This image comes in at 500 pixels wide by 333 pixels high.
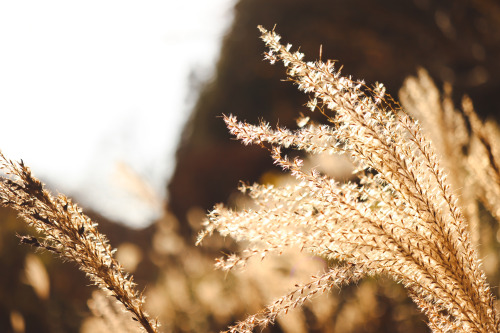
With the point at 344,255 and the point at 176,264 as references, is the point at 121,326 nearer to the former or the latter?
the point at 344,255

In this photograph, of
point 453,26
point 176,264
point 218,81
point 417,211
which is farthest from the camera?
point 218,81

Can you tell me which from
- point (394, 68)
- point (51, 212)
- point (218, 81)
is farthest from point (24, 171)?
point (218, 81)

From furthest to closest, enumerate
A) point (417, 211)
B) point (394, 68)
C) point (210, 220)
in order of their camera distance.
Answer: point (394, 68) < point (210, 220) < point (417, 211)

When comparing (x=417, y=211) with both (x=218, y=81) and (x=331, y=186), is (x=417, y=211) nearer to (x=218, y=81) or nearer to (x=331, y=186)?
(x=331, y=186)

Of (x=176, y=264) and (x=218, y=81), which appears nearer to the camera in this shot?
(x=176, y=264)

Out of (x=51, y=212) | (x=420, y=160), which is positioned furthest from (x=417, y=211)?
(x=51, y=212)

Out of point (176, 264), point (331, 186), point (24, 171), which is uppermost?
point (176, 264)

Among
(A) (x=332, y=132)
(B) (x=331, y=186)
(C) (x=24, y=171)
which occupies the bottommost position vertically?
(B) (x=331, y=186)

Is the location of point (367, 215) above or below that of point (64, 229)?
below

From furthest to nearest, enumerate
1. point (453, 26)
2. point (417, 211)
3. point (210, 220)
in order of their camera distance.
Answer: point (453, 26) → point (210, 220) → point (417, 211)

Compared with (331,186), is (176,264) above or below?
above
